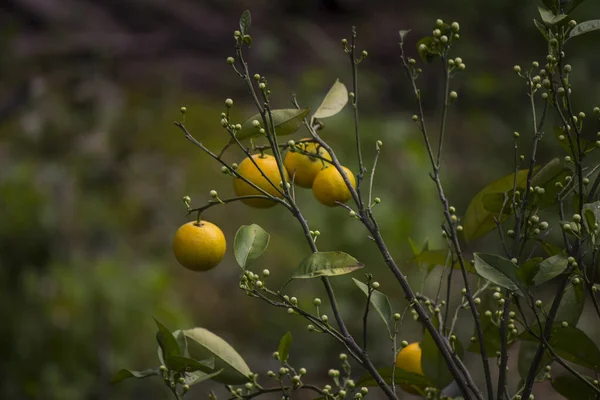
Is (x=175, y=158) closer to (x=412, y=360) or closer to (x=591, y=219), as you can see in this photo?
(x=412, y=360)

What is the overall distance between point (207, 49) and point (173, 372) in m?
3.15

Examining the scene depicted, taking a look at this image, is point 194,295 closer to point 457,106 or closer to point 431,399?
point 457,106

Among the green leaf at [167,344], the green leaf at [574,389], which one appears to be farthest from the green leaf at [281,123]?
the green leaf at [574,389]

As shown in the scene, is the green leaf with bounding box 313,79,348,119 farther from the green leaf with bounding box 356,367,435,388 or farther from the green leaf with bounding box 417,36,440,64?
the green leaf with bounding box 356,367,435,388

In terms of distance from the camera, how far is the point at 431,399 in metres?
0.60

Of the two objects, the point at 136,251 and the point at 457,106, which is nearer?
the point at 136,251

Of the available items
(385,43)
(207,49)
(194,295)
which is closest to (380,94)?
(385,43)

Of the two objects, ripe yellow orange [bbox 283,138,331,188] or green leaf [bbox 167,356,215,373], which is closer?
green leaf [bbox 167,356,215,373]

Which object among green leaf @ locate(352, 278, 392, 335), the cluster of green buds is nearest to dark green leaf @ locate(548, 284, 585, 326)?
green leaf @ locate(352, 278, 392, 335)

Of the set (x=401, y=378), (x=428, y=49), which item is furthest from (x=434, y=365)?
(x=428, y=49)

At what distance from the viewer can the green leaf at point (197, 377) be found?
57cm

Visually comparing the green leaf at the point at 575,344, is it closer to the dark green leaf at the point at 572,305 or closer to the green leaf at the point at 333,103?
the dark green leaf at the point at 572,305

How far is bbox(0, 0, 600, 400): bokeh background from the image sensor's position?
1571 mm

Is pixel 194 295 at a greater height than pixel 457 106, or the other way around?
pixel 457 106
